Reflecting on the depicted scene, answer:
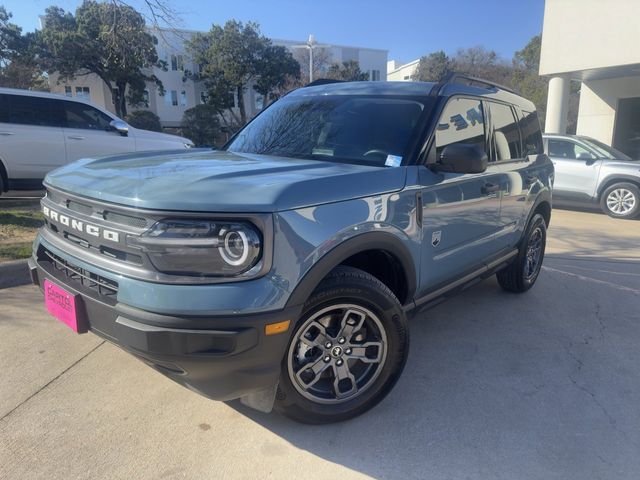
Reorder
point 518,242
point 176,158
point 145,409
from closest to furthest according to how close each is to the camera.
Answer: point 145,409, point 176,158, point 518,242

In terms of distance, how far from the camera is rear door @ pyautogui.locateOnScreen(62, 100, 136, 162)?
25.1 ft

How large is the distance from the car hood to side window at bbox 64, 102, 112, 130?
18.1 feet

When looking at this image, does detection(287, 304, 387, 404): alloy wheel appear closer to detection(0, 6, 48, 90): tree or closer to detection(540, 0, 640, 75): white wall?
detection(540, 0, 640, 75): white wall

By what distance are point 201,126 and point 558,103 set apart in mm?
24897

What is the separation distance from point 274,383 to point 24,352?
7.02 ft

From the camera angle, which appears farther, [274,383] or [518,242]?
[518,242]

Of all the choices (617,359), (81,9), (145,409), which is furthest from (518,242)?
(81,9)

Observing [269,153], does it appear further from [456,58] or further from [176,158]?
[456,58]

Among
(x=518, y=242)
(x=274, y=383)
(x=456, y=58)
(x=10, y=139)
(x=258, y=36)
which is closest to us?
(x=274, y=383)

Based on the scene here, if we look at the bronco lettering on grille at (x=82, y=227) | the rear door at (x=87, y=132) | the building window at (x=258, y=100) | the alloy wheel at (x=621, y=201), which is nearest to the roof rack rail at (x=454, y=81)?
the bronco lettering on grille at (x=82, y=227)

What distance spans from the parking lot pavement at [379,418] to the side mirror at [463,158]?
54.5 inches

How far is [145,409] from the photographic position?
2.68 meters

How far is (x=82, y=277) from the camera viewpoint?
7.73ft

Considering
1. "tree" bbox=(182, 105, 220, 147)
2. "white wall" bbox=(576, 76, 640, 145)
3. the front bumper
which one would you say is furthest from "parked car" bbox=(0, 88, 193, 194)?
"tree" bbox=(182, 105, 220, 147)
